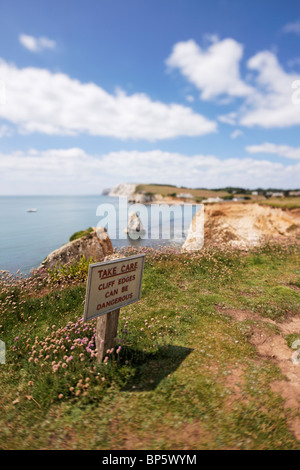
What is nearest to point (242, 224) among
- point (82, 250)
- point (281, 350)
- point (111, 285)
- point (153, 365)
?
point (82, 250)

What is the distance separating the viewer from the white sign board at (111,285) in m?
5.19

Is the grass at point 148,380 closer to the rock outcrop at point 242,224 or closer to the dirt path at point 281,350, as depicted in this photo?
the dirt path at point 281,350

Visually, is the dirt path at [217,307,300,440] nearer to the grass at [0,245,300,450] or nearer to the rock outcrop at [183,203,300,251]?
the grass at [0,245,300,450]

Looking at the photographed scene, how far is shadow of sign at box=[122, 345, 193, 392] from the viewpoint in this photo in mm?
5297

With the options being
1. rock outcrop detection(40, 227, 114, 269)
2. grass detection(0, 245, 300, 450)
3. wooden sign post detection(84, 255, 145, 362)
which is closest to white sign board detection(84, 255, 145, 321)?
wooden sign post detection(84, 255, 145, 362)

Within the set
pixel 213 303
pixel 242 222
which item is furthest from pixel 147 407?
pixel 242 222

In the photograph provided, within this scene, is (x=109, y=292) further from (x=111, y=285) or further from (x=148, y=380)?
(x=148, y=380)

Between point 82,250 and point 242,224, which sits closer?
point 82,250

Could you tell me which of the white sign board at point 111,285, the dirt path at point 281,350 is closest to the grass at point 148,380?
A: the dirt path at point 281,350

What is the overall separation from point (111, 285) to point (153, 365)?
2120 mm

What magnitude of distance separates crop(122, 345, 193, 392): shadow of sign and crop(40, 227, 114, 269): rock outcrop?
913 cm

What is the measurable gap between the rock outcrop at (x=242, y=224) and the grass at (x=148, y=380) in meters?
16.5

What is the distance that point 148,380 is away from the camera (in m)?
5.43
